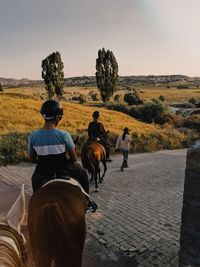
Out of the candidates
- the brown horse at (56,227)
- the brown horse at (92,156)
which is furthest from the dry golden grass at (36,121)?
the brown horse at (56,227)

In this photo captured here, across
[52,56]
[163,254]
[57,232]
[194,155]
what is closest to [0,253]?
[57,232]

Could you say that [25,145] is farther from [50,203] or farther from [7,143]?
[50,203]

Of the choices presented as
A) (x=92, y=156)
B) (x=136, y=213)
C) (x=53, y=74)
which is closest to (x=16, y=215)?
(x=136, y=213)

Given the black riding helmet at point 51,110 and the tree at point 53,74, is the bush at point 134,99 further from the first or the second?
the black riding helmet at point 51,110

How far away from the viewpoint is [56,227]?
11.4ft

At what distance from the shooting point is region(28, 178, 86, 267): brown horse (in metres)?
3.43

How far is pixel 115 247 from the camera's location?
6.65 m

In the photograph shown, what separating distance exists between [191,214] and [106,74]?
4424cm

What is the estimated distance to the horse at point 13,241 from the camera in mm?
2196

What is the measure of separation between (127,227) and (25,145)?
884cm

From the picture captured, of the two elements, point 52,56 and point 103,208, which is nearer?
point 103,208

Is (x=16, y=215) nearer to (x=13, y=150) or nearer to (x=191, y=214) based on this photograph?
(x=191, y=214)

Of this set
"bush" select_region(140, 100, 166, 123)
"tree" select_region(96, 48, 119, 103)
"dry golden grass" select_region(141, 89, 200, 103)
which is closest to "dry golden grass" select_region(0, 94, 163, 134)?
"bush" select_region(140, 100, 166, 123)

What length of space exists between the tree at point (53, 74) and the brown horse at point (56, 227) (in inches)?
1896
